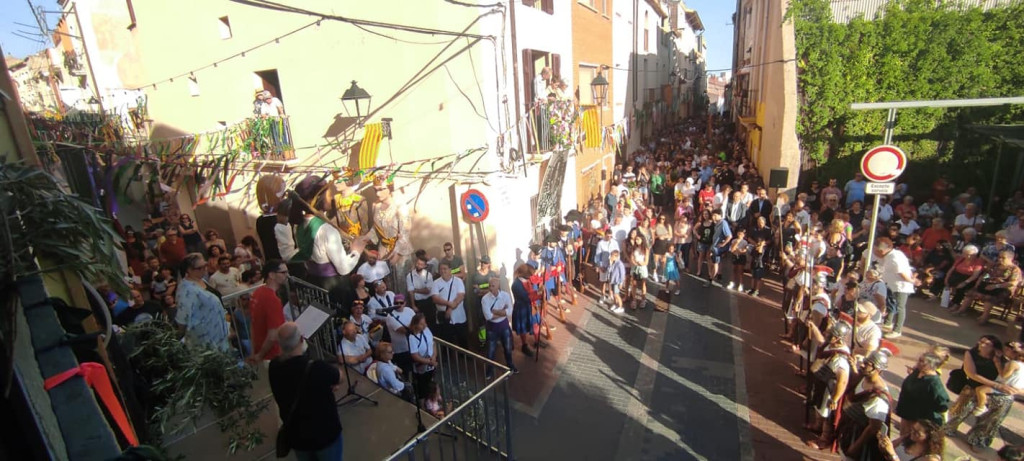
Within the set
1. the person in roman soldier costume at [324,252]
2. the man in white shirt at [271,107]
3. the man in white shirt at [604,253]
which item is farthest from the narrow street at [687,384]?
the man in white shirt at [271,107]

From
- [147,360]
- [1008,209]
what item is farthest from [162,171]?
[1008,209]

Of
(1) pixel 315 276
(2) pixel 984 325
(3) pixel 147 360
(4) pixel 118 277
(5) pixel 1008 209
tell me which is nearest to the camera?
(4) pixel 118 277

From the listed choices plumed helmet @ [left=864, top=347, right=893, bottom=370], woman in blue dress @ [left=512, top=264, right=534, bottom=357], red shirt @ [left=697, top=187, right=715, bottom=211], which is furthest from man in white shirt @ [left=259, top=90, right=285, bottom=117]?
plumed helmet @ [left=864, top=347, right=893, bottom=370]

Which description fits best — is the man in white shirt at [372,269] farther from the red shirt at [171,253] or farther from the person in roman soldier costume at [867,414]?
the person in roman soldier costume at [867,414]

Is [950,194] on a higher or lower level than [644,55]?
lower

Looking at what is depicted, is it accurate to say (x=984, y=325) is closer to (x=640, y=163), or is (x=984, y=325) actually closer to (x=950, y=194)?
(x=950, y=194)

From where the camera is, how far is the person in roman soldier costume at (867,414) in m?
4.91

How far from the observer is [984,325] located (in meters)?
8.59

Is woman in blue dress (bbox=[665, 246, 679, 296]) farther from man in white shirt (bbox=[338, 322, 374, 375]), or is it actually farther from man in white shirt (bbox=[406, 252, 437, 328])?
man in white shirt (bbox=[338, 322, 374, 375])

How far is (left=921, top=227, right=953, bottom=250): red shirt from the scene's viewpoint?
9.59 m

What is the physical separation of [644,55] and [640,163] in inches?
317

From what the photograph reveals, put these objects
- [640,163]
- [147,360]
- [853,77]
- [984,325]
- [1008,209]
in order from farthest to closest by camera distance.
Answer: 1. [640,163]
2. [853,77]
3. [1008,209]
4. [984,325]
5. [147,360]

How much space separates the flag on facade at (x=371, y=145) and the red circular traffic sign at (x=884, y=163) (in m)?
7.82

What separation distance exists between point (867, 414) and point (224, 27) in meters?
13.6
